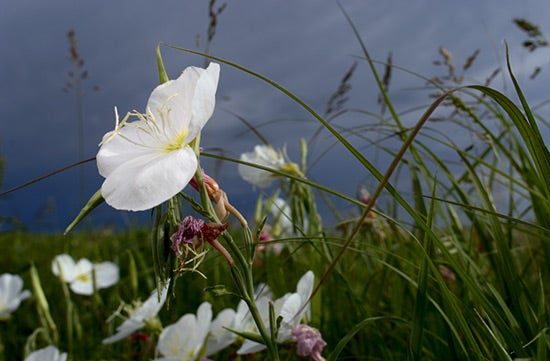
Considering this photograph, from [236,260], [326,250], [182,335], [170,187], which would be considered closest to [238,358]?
[182,335]

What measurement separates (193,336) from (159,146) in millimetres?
530

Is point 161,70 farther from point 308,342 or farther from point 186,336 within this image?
point 186,336

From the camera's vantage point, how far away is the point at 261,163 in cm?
171

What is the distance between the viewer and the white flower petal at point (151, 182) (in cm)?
57

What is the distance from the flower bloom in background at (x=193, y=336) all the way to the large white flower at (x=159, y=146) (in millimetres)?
482

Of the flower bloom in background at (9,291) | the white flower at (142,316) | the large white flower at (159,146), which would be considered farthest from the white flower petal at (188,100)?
the flower bloom in background at (9,291)

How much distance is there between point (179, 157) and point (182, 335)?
605mm

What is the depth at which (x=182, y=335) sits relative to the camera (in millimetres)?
1111

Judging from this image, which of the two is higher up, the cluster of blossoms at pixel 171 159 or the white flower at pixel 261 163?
the cluster of blossoms at pixel 171 159

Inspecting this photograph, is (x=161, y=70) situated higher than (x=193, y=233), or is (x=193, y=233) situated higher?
(x=161, y=70)

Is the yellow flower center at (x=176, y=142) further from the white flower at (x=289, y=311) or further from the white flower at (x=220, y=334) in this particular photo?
the white flower at (x=220, y=334)

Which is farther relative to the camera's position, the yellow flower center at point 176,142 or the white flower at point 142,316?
the white flower at point 142,316

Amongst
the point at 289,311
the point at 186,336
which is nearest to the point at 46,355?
the point at 186,336

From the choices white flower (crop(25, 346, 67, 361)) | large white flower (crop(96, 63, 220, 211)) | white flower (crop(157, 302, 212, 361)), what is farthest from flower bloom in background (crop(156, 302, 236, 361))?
large white flower (crop(96, 63, 220, 211))
